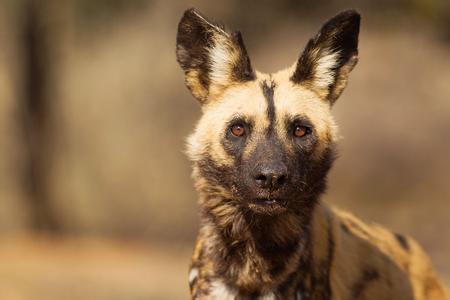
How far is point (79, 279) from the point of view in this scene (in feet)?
34.8

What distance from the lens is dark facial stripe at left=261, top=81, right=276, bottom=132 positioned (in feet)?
14.1

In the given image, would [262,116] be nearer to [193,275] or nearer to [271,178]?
[271,178]

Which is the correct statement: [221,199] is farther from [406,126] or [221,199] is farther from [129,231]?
[129,231]

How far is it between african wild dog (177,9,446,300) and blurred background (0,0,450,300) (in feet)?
19.6

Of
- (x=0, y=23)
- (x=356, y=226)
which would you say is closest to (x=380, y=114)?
(x=0, y=23)

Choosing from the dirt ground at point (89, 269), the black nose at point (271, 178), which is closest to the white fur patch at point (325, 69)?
the black nose at point (271, 178)

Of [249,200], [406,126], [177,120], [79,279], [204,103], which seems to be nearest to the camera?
[249,200]

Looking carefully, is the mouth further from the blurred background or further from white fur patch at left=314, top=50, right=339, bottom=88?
the blurred background

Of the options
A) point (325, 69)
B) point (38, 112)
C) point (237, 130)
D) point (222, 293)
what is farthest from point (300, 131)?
point (38, 112)

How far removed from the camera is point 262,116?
14.2ft

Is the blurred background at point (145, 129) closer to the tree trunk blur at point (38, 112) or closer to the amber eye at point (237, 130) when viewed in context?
the tree trunk blur at point (38, 112)

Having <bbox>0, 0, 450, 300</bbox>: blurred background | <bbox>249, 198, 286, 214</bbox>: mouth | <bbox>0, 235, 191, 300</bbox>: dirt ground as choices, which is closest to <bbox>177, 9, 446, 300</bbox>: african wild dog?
<bbox>249, 198, 286, 214</bbox>: mouth

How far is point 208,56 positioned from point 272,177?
0.88m

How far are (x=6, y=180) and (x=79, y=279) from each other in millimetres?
4988
